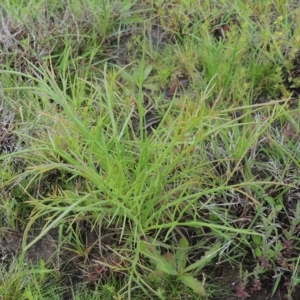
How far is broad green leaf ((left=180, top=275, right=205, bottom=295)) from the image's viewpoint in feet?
4.79

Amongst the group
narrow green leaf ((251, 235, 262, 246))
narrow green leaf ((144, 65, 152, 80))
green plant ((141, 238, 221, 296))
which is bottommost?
green plant ((141, 238, 221, 296))

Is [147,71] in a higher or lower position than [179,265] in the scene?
higher

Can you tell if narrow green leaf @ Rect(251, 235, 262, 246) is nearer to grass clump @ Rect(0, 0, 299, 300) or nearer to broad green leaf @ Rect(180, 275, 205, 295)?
grass clump @ Rect(0, 0, 299, 300)

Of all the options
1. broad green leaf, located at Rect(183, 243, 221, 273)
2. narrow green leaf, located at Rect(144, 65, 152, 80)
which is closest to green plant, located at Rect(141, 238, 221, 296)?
broad green leaf, located at Rect(183, 243, 221, 273)

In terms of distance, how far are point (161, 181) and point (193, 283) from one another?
306 mm

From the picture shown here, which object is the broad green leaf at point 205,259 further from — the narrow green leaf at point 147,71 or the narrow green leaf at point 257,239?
the narrow green leaf at point 147,71

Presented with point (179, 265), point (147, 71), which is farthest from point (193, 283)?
point (147, 71)

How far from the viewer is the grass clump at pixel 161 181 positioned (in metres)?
1.46

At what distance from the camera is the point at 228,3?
6.91 feet

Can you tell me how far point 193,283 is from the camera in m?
1.47

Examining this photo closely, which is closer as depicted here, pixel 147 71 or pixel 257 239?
pixel 257 239

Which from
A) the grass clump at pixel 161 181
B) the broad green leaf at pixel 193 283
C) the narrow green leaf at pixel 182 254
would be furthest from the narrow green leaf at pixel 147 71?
the broad green leaf at pixel 193 283

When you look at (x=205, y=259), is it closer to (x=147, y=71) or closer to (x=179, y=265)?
(x=179, y=265)

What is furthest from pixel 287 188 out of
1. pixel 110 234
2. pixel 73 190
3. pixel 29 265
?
pixel 29 265
